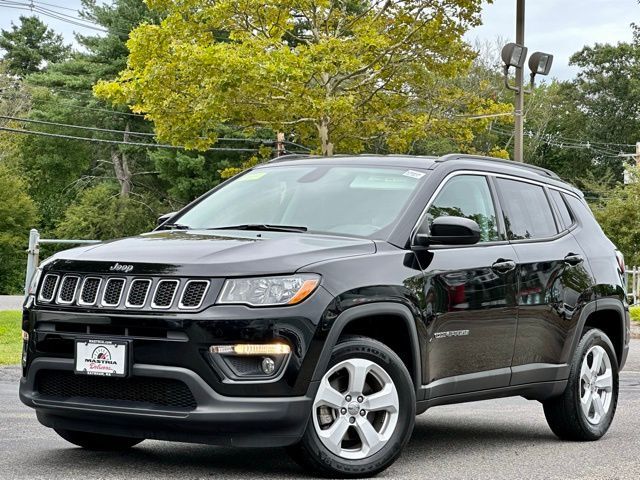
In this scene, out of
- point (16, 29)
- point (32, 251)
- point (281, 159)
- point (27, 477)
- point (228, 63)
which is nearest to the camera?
point (27, 477)

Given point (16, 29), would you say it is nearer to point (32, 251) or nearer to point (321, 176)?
point (32, 251)

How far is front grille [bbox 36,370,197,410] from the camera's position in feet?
19.5

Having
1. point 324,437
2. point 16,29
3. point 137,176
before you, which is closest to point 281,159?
point 324,437

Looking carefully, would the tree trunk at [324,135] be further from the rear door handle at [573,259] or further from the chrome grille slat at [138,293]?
the chrome grille slat at [138,293]

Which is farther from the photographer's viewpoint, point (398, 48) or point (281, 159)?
point (398, 48)

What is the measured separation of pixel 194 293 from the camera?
5.93m

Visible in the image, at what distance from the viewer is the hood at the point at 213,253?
19.6ft

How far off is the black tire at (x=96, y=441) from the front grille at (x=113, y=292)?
4.26ft

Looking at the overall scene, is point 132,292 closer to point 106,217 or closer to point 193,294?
point 193,294

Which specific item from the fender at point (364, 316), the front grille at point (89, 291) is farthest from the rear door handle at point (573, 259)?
the front grille at point (89, 291)

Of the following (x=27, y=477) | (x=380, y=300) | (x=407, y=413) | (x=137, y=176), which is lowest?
(x=137, y=176)

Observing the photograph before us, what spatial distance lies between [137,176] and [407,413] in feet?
209

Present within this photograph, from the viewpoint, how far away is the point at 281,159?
8234mm

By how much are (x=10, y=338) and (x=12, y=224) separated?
153ft
